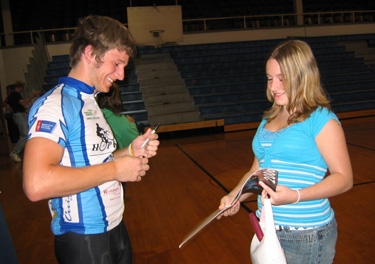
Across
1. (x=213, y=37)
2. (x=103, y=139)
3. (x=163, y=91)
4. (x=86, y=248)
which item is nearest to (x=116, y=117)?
(x=103, y=139)

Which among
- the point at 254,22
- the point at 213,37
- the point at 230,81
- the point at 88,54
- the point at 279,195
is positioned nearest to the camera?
the point at 279,195

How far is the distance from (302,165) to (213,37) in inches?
441

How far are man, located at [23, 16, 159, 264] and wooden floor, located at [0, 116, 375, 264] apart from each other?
4.56 feet

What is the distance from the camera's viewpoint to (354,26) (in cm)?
1269

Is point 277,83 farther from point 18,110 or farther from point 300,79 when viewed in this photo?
point 18,110

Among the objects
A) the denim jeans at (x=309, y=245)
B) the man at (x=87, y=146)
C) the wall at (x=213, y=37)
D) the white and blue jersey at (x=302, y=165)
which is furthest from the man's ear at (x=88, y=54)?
the wall at (x=213, y=37)

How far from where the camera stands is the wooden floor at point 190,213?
2.52m

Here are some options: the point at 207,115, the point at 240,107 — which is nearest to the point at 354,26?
the point at 240,107

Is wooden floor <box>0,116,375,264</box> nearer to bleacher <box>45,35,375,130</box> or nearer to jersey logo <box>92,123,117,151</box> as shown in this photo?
jersey logo <box>92,123,117,151</box>

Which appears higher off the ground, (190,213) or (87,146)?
(87,146)

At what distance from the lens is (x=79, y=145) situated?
109 cm

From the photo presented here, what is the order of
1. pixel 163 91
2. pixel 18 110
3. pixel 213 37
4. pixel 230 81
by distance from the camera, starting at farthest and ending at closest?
pixel 213 37 < pixel 230 81 < pixel 163 91 < pixel 18 110

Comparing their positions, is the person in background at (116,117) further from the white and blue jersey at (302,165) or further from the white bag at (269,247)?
the white bag at (269,247)

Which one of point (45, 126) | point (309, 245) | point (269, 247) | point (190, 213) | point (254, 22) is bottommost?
point (190, 213)
